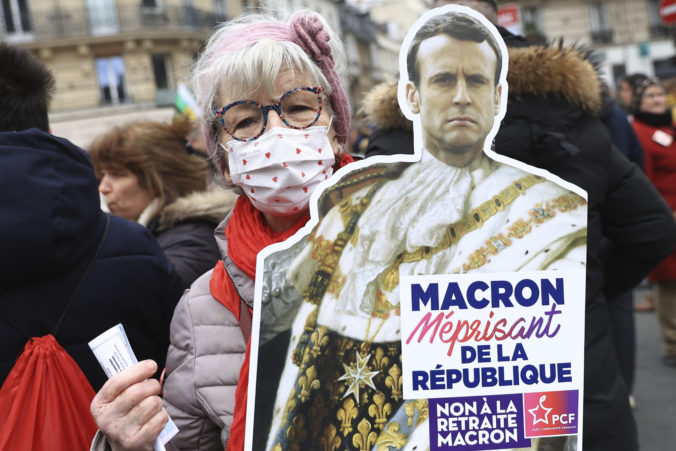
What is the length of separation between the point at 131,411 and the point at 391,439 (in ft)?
Result: 1.60

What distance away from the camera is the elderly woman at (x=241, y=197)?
1307 mm

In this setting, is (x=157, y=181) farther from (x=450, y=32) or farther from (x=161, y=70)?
(x=161, y=70)

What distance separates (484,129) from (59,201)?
3.26ft

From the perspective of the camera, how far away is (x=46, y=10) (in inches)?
1046

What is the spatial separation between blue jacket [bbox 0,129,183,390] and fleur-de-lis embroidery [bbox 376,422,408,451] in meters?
0.83

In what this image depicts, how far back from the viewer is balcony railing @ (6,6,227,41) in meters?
26.5

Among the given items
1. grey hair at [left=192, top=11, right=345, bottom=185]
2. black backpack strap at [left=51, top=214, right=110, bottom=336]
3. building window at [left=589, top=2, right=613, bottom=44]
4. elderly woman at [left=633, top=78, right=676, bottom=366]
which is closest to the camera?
grey hair at [left=192, top=11, right=345, bottom=185]

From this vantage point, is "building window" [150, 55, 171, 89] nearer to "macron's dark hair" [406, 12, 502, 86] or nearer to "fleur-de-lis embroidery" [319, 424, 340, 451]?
"macron's dark hair" [406, 12, 502, 86]

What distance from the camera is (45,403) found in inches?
62.2

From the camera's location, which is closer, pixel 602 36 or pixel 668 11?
pixel 668 11

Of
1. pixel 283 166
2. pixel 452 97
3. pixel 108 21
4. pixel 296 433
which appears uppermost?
pixel 108 21

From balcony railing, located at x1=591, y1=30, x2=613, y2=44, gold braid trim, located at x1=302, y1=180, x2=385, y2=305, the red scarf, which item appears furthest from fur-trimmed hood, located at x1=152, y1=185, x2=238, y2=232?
balcony railing, located at x1=591, y1=30, x2=613, y2=44

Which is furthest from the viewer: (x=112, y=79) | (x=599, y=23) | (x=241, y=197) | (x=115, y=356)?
(x=599, y=23)

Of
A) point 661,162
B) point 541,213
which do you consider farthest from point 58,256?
point 661,162
